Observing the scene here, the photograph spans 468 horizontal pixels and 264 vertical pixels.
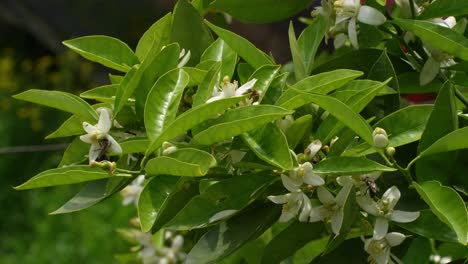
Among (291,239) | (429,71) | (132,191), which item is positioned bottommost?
(132,191)

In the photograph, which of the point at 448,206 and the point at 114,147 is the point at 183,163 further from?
the point at 448,206

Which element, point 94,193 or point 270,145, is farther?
point 94,193

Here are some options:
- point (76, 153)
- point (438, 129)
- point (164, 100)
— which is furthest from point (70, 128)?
point (438, 129)

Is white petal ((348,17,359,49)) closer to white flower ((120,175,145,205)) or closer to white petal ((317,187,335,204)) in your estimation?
white petal ((317,187,335,204))

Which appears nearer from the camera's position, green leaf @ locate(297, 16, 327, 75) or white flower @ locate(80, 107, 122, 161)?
white flower @ locate(80, 107, 122, 161)

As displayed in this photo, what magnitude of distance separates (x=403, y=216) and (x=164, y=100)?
22 cm

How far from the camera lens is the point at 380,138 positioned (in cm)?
68

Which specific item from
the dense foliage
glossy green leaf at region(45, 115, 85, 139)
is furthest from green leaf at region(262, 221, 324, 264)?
glossy green leaf at region(45, 115, 85, 139)

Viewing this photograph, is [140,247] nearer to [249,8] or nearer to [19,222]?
[249,8]

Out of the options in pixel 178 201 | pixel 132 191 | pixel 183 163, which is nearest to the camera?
pixel 183 163

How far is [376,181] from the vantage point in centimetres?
76

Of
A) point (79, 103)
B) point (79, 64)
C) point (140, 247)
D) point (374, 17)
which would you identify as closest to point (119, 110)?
point (79, 103)

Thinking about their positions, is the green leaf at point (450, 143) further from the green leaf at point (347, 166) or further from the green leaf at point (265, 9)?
the green leaf at point (265, 9)

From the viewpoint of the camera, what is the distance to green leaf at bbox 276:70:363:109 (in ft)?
2.28
